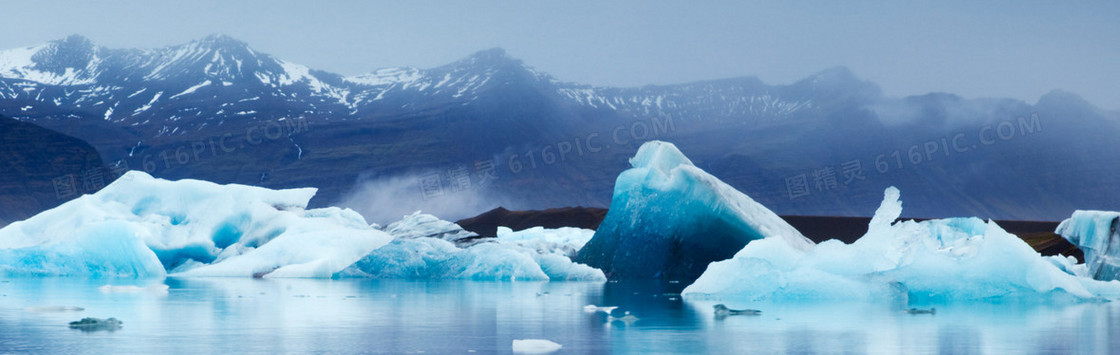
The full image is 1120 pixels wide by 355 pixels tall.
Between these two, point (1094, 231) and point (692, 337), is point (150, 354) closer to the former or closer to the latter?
point (692, 337)

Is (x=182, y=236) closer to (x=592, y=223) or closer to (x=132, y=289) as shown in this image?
(x=132, y=289)

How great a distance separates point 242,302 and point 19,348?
4.81 meters

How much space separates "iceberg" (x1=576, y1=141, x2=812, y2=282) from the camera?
17938mm

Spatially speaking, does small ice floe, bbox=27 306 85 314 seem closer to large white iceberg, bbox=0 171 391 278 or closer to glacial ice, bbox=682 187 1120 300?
glacial ice, bbox=682 187 1120 300

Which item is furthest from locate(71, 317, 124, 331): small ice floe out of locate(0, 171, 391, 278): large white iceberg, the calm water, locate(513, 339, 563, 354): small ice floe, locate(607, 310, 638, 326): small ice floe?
locate(0, 171, 391, 278): large white iceberg

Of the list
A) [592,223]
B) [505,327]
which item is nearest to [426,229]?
[505,327]

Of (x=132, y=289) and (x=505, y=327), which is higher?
(x=132, y=289)

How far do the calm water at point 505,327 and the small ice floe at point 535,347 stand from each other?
0.23ft

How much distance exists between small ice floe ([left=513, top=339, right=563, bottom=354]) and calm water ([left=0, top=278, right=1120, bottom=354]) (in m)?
0.07

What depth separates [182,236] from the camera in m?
19.9

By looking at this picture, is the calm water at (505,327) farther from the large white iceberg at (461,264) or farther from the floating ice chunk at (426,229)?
the floating ice chunk at (426,229)

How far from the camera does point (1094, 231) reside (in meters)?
14.7

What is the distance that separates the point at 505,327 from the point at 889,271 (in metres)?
5.88

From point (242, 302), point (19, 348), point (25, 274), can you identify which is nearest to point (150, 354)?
point (19, 348)
